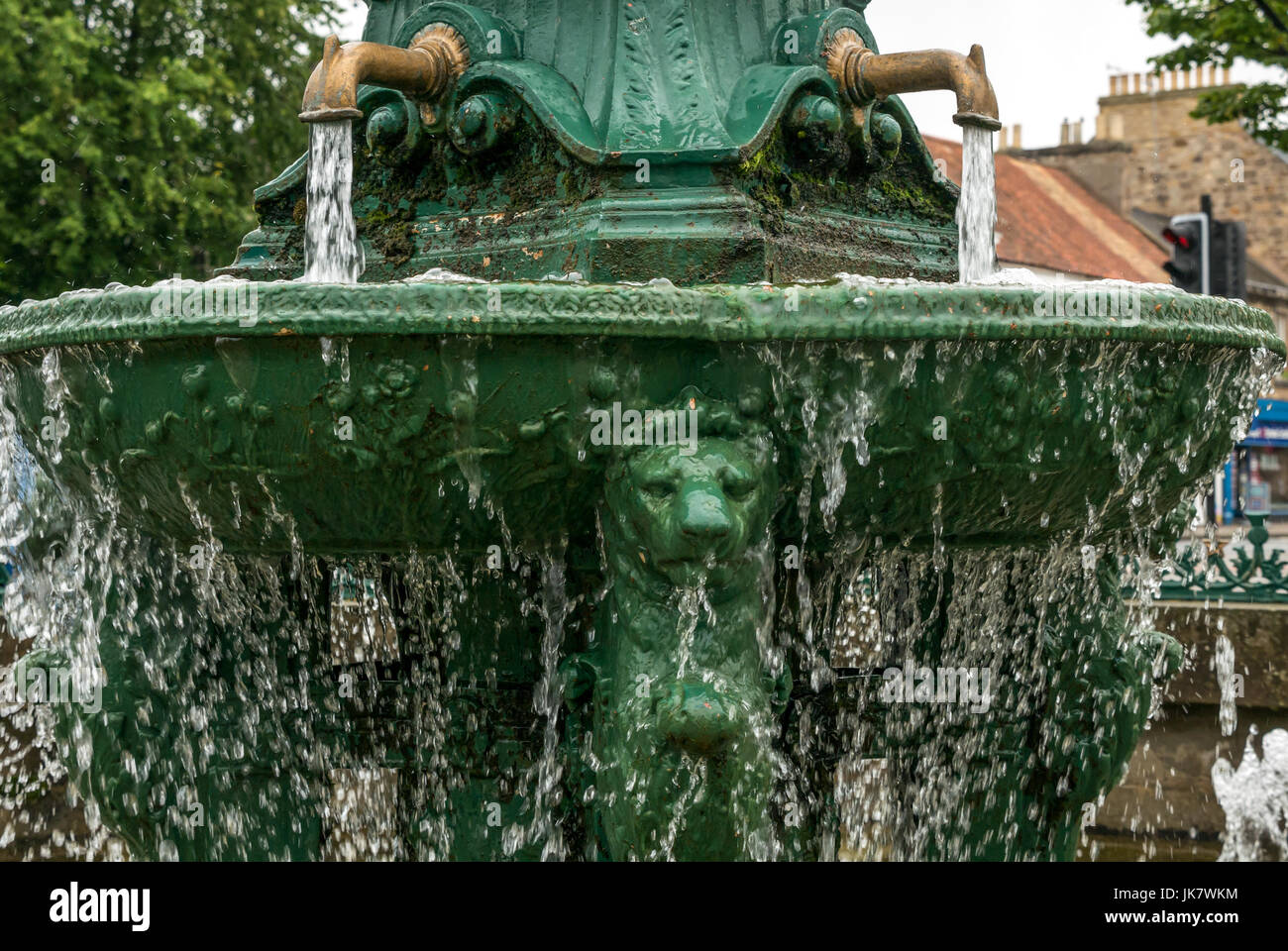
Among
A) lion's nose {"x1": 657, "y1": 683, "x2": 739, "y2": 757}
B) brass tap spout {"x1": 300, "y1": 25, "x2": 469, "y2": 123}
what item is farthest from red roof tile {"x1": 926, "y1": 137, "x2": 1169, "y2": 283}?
lion's nose {"x1": 657, "y1": 683, "x2": 739, "y2": 757}

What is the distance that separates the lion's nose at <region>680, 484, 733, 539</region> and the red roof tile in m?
32.0

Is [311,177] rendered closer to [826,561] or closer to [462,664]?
[462,664]

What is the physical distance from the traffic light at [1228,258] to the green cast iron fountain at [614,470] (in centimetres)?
687

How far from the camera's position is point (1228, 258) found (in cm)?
1074

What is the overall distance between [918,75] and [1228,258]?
749 centimetres

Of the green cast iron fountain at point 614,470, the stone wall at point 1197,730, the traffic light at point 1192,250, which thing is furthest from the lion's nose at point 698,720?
the traffic light at point 1192,250

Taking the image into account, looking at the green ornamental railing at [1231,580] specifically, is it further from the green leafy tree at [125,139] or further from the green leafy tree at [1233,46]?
the green leafy tree at [125,139]

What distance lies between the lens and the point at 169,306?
3008 mm

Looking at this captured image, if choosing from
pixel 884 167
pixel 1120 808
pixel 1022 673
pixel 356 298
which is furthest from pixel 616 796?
pixel 1120 808

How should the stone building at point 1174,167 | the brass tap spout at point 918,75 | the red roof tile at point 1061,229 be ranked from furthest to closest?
the stone building at point 1174,167 < the red roof tile at point 1061,229 < the brass tap spout at point 918,75

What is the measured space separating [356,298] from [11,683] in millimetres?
1808

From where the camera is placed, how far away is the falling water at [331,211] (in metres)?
3.80

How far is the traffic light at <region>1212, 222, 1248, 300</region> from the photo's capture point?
10602mm

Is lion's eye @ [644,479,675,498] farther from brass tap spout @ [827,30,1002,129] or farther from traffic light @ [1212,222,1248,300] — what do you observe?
traffic light @ [1212,222,1248,300]
